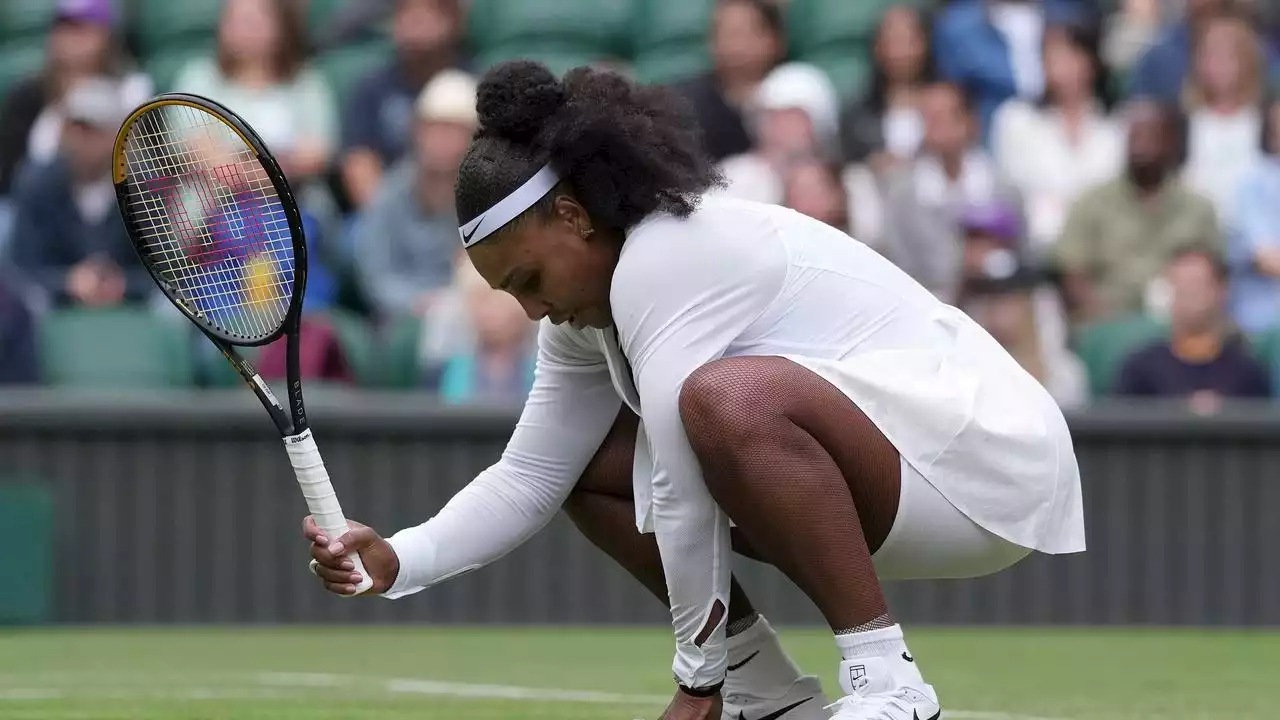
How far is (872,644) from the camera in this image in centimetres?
317

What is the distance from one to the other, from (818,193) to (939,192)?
2.65ft

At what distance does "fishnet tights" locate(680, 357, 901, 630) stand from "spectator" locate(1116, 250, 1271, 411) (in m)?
4.15

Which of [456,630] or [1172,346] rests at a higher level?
[1172,346]

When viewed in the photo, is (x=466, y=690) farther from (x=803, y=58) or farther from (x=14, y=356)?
(x=803, y=58)

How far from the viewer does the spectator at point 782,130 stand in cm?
790

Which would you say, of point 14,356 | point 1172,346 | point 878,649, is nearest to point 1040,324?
point 1172,346

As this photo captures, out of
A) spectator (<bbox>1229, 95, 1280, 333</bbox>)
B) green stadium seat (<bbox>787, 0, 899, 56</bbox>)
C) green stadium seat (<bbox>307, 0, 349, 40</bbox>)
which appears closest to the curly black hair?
spectator (<bbox>1229, 95, 1280, 333</bbox>)

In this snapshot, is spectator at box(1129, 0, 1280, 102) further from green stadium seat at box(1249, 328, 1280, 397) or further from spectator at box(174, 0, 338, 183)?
spectator at box(174, 0, 338, 183)

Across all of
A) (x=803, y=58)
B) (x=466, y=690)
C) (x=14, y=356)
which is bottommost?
(x=466, y=690)

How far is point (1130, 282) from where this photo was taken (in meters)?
7.98

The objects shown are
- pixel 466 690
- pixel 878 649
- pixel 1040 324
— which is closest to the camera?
pixel 878 649

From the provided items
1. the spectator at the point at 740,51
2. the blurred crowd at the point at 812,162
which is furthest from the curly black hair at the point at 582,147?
the spectator at the point at 740,51

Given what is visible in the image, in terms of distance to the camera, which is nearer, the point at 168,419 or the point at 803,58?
the point at 168,419

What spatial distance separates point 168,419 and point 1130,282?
12.5 feet
